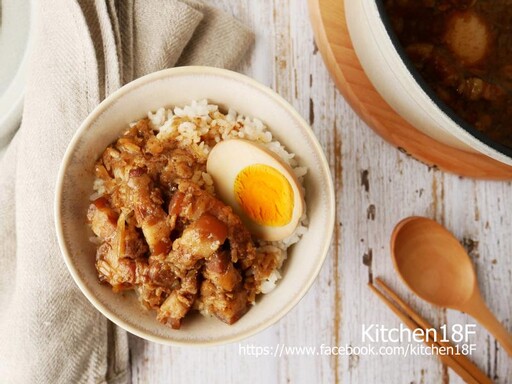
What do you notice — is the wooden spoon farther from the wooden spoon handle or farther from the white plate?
the white plate

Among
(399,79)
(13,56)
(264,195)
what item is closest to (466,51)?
(399,79)

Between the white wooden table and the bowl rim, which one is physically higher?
the bowl rim

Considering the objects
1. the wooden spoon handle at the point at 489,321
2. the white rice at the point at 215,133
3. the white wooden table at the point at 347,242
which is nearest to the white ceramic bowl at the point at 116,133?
the white rice at the point at 215,133

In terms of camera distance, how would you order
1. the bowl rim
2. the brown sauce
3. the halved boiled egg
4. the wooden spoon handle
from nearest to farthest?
the bowl rim → the brown sauce → the halved boiled egg → the wooden spoon handle

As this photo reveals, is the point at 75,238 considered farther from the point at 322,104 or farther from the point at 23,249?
the point at 322,104

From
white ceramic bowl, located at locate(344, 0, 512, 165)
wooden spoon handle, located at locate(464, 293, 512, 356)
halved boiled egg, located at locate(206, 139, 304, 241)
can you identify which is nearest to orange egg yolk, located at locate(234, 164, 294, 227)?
halved boiled egg, located at locate(206, 139, 304, 241)

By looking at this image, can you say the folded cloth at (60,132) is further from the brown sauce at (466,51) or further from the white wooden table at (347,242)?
the brown sauce at (466,51)

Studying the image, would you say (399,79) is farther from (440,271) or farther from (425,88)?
(440,271)

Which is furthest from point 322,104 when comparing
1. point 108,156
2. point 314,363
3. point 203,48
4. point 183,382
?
point 183,382
